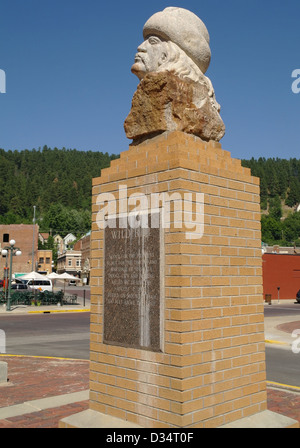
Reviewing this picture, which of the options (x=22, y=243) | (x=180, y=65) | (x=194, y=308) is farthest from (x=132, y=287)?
(x=22, y=243)

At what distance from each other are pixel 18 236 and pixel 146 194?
85.1 metres

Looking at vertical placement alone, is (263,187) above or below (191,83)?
above

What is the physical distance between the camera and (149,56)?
5.12 meters

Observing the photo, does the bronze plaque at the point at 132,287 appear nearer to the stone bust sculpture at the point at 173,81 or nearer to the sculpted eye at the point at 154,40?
the stone bust sculpture at the point at 173,81

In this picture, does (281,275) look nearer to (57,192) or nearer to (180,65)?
(180,65)

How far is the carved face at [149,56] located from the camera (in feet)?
16.5

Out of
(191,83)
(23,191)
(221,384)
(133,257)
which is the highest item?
(23,191)

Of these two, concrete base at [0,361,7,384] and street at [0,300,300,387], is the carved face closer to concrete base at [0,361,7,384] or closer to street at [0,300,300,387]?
concrete base at [0,361,7,384]

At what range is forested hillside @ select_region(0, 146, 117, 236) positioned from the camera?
469ft

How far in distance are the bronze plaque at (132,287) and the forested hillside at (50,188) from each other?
135 metres

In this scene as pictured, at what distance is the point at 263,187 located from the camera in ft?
629

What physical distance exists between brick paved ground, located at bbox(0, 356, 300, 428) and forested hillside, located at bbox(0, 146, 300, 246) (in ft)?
428

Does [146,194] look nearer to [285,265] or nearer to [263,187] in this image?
[285,265]
